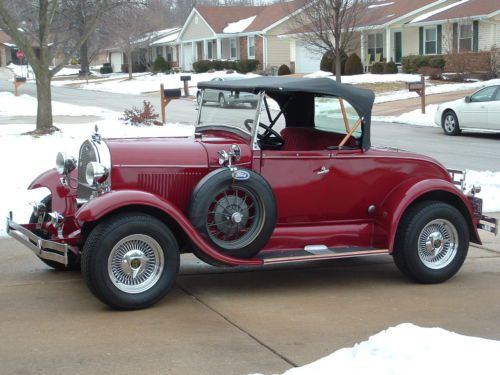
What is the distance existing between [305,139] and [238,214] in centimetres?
157

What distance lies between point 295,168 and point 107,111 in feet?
75.1

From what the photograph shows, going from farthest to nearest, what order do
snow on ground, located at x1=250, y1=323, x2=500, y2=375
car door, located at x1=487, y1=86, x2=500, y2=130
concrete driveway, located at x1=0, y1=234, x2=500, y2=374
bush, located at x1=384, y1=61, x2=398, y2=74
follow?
bush, located at x1=384, y1=61, x2=398, y2=74 < car door, located at x1=487, y1=86, x2=500, y2=130 < concrete driveway, located at x1=0, y1=234, x2=500, y2=374 < snow on ground, located at x1=250, y1=323, x2=500, y2=375

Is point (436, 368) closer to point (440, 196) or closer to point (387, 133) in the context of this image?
point (440, 196)

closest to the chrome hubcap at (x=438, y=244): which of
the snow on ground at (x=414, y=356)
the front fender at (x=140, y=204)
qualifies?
the front fender at (x=140, y=204)

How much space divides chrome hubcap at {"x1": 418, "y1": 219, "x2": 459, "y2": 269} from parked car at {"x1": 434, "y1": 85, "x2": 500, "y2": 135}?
13.3 meters

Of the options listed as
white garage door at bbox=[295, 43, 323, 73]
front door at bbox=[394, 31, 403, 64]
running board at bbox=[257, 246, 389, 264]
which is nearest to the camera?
running board at bbox=[257, 246, 389, 264]

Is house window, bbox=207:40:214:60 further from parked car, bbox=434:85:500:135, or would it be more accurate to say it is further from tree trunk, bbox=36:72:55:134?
tree trunk, bbox=36:72:55:134

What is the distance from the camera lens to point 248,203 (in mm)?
6105

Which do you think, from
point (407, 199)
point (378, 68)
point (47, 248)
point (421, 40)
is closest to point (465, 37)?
point (421, 40)

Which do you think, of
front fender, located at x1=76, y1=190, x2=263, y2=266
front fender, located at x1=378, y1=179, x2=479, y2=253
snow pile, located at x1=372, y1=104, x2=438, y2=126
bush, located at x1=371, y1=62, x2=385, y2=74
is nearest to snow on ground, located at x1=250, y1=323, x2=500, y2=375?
front fender, located at x1=76, y1=190, x2=263, y2=266

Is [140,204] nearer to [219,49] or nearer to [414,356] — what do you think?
[414,356]

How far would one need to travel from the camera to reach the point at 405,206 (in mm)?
6434

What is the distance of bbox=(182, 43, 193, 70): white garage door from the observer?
66.7 meters

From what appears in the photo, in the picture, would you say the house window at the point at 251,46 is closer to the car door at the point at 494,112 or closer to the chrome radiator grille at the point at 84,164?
the car door at the point at 494,112
